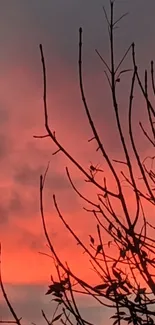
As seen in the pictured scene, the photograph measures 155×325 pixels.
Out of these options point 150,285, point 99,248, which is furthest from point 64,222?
point 150,285

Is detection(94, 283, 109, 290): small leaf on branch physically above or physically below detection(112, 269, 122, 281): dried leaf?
below

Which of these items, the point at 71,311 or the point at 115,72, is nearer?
the point at 71,311

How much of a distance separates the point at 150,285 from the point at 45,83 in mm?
1467

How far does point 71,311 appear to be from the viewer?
410 centimetres

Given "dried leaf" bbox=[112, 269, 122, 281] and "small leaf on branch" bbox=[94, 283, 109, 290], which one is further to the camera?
"dried leaf" bbox=[112, 269, 122, 281]

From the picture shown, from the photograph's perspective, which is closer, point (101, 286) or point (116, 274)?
point (101, 286)

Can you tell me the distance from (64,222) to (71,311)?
609mm

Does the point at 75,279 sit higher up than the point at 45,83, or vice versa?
the point at 45,83

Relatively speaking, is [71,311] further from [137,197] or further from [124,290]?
[137,197]

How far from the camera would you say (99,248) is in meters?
4.54

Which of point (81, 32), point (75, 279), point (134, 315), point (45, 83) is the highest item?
point (81, 32)

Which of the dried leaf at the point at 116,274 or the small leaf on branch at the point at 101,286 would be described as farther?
the dried leaf at the point at 116,274

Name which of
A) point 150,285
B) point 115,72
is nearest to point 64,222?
point 150,285

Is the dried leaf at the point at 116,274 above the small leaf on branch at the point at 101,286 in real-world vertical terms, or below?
above
